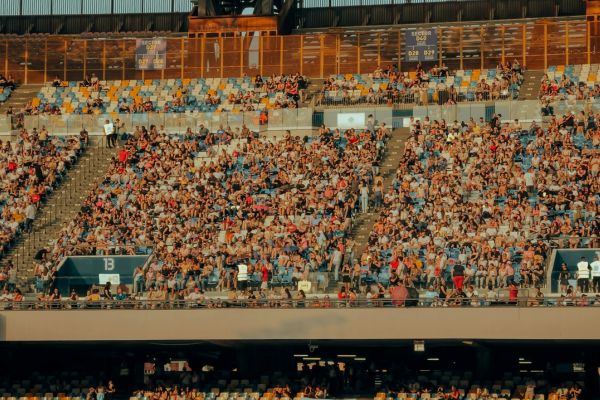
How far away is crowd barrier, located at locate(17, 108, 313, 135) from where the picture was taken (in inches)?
2098

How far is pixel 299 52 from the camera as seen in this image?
193ft

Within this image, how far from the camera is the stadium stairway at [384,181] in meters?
43.3

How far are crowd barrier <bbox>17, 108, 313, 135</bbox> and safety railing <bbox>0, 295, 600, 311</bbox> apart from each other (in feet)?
49.1

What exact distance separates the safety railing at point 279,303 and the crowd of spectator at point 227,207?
57.7 inches

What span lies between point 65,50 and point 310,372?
1017 inches

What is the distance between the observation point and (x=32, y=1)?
6631 cm

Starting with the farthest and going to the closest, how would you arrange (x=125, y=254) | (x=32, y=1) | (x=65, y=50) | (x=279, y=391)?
(x=32, y=1), (x=65, y=50), (x=125, y=254), (x=279, y=391)

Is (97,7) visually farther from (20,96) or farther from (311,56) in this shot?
(311,56)

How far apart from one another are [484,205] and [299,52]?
17.9 meters

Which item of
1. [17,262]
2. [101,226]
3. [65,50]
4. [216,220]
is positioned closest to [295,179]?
[216,220]

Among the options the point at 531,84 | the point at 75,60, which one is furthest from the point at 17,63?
the point at 531,84

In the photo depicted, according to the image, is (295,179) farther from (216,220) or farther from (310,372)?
(310,372)

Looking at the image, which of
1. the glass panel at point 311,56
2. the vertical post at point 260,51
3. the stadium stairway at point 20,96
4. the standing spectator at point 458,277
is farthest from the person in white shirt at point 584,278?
the stadium stairway at point 20,96

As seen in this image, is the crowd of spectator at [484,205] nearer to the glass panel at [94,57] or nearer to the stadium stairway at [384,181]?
the stadium stairway at [384,181]
